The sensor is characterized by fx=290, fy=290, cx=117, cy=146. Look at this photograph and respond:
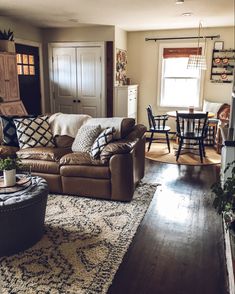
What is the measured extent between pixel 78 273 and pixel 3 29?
Answer: 178 inches

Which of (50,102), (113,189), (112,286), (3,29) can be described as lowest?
(112,286)

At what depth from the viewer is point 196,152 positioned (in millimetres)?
5629

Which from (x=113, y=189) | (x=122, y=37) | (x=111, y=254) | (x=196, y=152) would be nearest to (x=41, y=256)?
(x=111, y=254)

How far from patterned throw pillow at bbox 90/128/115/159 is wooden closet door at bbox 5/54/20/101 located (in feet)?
7.14

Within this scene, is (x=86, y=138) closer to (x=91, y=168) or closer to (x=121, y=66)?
(x=91, y=168)

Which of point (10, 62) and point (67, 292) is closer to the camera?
point (67, 292)

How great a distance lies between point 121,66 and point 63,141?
3087mm

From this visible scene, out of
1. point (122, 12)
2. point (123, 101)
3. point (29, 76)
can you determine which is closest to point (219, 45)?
point (123, 101)

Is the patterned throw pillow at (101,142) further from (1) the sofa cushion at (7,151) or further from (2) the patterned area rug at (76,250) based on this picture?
(1) the sofa cushion at (7,151)

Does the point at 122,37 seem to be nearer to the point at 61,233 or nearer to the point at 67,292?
the point at 61,233

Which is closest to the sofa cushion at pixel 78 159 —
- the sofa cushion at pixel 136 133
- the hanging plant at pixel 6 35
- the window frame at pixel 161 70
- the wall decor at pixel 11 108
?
the sofa cushion at pixel 136 133

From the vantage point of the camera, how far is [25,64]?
5812 millimetres

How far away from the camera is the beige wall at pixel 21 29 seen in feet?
16.7

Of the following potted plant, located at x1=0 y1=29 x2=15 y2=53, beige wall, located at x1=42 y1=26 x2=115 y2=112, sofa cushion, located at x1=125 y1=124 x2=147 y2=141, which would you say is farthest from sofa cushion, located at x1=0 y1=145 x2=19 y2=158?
beige wall, located at x1=42 y1=26 x2=115 y2=112
